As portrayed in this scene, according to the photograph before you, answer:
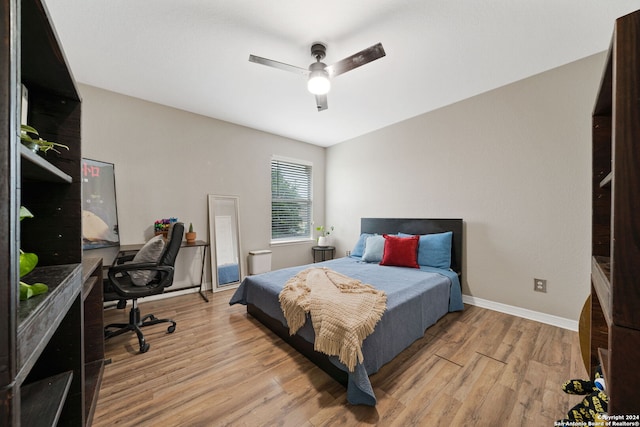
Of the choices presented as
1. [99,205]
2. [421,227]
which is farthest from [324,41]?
[99,205]

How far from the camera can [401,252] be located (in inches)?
122

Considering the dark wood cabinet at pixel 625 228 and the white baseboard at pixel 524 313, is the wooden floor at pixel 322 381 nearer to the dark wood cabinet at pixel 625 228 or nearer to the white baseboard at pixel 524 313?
the white baseboard at pixel 524 313

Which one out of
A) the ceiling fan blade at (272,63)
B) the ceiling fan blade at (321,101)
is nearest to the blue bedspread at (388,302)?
the ceiling fan blade at (321,101)

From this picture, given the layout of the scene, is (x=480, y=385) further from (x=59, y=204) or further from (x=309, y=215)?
(x=309, y=215)

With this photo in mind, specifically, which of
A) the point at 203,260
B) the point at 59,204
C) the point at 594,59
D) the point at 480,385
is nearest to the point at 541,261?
the point at 480,385

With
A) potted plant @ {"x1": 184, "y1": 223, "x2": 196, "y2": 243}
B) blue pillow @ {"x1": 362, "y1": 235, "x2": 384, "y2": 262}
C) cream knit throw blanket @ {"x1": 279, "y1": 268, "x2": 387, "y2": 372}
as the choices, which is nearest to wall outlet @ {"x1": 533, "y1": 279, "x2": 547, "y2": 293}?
blue pillow @ {"x1": 362, "y1": 235, "x2": 384, "y2": 262}

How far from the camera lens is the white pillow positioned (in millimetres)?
2193

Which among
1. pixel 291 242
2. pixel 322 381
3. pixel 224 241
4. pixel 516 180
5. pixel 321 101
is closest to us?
pixel 322 381

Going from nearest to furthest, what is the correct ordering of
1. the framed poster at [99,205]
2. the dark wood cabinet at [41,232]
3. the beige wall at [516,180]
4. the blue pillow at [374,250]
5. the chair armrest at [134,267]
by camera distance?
the dark wood cabinet at [41,232] → the chair armrest at [134,267] → the beige wall at [516,180] → the framed poster at [99,205] → the blue pillow at [374,250]

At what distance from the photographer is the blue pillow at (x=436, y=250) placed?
2.99m

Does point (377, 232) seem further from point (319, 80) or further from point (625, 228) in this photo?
point (625, 228)

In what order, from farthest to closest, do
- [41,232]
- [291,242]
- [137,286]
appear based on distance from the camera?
[291,242]
[137,286]
[41,232]

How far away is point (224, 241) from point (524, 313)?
387 cm

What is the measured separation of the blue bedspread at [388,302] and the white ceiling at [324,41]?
2088 mm
